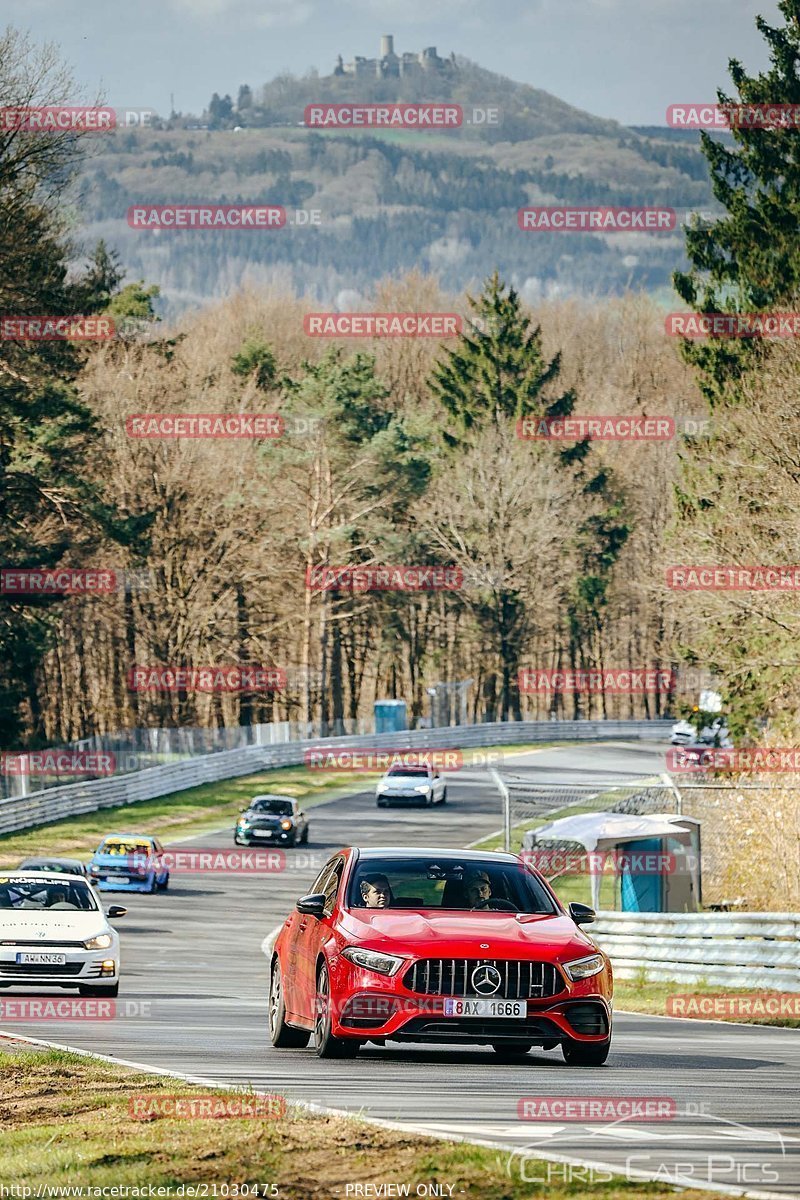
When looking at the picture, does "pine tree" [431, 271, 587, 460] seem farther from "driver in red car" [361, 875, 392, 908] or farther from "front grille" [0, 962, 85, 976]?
"driver in red car" [361, 875, 392, 908]

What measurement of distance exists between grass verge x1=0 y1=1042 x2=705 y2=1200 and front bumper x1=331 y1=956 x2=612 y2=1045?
2.16 m

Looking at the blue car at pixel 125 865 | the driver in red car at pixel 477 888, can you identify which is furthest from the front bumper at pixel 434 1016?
the blue car at pixel 125 865

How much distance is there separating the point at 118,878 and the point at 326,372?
160 feet

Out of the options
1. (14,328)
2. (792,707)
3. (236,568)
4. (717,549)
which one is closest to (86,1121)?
(717,549)

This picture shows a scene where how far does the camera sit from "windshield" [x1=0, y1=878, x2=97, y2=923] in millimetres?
20328

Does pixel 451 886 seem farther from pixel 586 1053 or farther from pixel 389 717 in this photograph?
pixel 389 717

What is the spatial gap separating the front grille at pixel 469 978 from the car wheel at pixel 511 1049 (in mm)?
366

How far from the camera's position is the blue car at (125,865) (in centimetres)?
4084

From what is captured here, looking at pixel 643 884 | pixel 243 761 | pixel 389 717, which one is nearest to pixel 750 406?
Answer: pixel 643 884

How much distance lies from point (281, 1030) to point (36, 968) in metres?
6.10

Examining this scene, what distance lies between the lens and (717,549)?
1720 inches

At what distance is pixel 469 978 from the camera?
11.6 metres

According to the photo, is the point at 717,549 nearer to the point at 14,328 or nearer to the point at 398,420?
the point at 14,328

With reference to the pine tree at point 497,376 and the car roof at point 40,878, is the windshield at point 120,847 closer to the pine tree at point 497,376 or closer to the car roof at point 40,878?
the car roof at point 40,878
